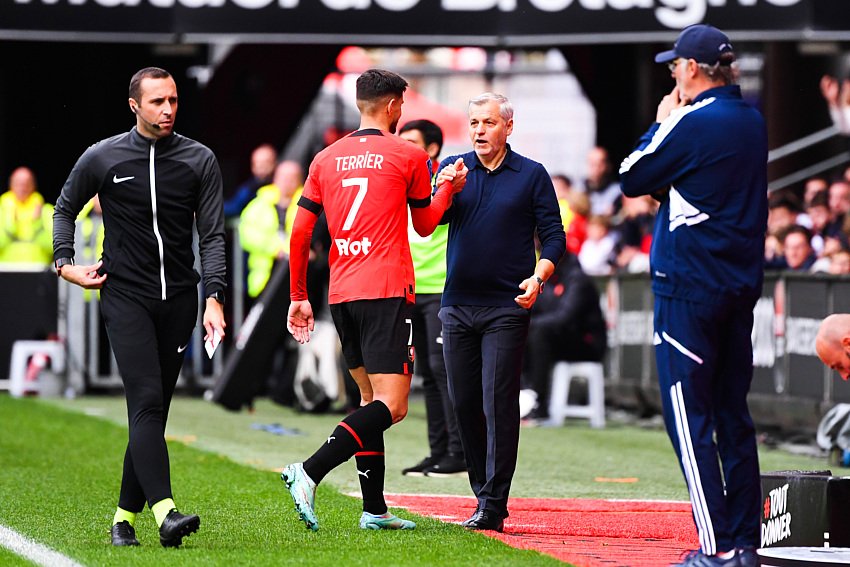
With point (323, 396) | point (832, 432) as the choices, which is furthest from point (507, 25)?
point (832, 432)

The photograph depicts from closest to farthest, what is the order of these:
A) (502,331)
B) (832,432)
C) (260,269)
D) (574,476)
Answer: (502,331)
(574,476)
(832,432)
(260,269)

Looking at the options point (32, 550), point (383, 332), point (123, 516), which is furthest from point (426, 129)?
point (32, 550)

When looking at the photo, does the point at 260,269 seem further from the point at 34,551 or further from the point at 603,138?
the point at 34,551

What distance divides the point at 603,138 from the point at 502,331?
52.1 ft

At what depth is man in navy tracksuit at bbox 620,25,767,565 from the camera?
21.3ft

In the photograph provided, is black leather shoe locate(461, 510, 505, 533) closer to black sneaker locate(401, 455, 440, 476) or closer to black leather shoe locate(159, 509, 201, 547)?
black leather shoe locate(159, 509, 201, 547)

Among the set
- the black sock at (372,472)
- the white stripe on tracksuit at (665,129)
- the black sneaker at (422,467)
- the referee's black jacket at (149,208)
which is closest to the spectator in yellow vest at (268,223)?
the black sneaker at (422,467)

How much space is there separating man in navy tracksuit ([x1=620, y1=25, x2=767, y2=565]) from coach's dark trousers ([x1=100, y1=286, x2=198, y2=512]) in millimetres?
2202

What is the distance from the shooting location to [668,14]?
16.3m

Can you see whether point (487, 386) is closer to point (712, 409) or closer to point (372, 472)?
point (372, 472)

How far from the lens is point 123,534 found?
7590 millimetres

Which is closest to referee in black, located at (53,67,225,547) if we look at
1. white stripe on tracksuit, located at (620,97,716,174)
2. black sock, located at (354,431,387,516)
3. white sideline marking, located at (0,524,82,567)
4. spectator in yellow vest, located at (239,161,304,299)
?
white sideline marking, located at (0,524,82,567)

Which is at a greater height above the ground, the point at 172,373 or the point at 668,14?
the point at 668,14

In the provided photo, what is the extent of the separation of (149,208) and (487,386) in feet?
6.32
